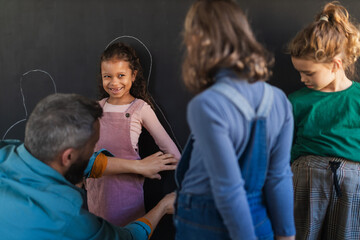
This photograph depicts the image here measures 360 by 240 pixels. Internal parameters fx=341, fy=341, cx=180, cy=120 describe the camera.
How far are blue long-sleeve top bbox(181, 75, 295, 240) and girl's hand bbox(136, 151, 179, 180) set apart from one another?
22.8 inches

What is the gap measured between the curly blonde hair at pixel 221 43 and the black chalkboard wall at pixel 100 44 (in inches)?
22.6

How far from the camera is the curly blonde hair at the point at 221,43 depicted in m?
0.72

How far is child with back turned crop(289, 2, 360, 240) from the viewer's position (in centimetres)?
109

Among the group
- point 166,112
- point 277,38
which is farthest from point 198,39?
point 166,112

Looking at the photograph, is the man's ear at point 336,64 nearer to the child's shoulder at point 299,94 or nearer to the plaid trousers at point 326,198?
the child's shoulder at point 299,94

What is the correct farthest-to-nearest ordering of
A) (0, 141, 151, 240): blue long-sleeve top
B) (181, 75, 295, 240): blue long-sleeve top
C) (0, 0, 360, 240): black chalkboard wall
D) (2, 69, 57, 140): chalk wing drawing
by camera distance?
1. (2, 69, 57, 140): chalk wing drawing
2. (0, 0, 360, 240): black chalkboard wall
3. (0, 141, 151, 240): blue long-sleeve top
4. (181, 75, 295, 240): blue long-sleeve top

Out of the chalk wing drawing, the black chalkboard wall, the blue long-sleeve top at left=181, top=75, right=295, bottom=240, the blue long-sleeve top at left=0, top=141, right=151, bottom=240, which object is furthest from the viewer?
the chalk wing drawing

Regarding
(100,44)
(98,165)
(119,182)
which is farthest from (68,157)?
(100,44)

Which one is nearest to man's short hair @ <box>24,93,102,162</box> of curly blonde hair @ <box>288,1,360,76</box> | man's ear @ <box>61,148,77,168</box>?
man's ear @ <box>61,148,77,168</box>

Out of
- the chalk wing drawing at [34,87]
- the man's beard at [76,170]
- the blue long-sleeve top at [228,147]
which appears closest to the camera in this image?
the blue long-sleeve top at [228,147]

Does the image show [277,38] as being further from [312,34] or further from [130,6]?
[130,6]

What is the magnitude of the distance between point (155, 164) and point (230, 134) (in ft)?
2.37

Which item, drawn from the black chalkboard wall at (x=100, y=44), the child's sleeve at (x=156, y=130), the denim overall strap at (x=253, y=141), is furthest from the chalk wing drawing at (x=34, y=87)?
the denim overall strap at (x=253, y=141)

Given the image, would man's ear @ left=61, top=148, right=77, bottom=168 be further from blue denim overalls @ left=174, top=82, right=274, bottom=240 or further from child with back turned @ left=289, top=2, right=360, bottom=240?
child with back turned @ left=289, top=2, right=360, bottom=240
